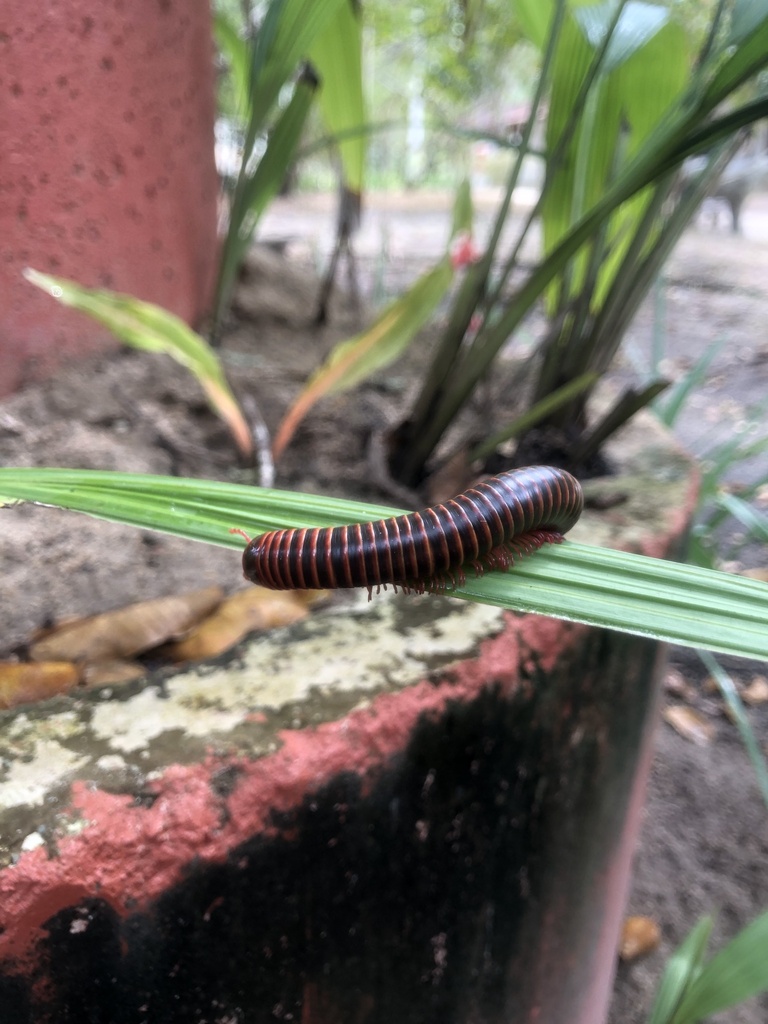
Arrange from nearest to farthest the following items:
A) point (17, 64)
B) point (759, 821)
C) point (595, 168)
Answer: point (17, 64) < point (595, 168) < point (759, 821)

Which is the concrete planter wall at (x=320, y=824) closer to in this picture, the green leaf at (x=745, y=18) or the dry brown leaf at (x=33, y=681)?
the dry brown leaf at (x=33, y=681)

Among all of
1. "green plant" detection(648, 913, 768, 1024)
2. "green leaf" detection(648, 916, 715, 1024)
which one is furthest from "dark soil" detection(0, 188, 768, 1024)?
"green plant" detection(648, 913, 768, 1024)

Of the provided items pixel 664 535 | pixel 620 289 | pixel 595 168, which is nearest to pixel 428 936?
pixel 664 535

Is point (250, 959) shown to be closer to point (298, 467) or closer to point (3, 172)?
point (298, 467)

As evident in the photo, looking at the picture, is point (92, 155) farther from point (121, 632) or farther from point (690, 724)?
point (690, 724)

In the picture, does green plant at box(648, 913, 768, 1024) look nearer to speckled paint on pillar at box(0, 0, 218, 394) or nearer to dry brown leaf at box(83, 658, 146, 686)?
dry brown leaf at box(83, 658, 146, 686)

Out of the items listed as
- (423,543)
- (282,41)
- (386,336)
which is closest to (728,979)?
(423,543)

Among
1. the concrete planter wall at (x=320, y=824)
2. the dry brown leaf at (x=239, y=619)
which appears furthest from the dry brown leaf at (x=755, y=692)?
the dry brown leaf at (x=239, y=619)
